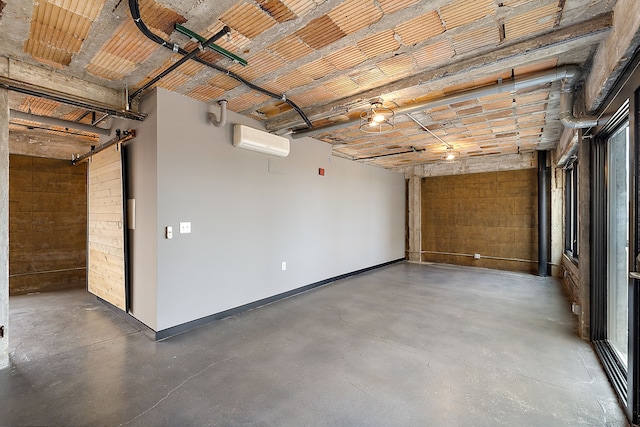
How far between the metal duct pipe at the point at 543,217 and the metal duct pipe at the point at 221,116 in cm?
653

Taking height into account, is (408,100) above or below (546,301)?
above

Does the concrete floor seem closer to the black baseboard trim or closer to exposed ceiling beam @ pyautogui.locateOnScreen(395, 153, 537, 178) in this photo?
the black baseboard trim

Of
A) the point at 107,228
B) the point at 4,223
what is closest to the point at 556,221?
the point at 107,228

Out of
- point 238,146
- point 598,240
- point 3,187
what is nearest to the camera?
point 3,187

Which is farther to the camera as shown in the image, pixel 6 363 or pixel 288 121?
pixel 288 121

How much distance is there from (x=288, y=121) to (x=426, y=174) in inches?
205

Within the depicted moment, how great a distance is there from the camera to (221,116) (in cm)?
354

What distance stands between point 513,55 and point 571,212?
471 centimetres

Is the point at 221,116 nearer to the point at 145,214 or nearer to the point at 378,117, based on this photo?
the point at 145,214

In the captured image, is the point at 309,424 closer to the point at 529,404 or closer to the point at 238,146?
the point at 529,404

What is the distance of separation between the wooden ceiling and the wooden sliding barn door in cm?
74

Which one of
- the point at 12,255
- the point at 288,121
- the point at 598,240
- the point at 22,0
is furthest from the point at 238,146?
the point at 12,255

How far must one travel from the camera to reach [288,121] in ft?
13.3

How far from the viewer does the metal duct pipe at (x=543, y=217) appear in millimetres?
6180
